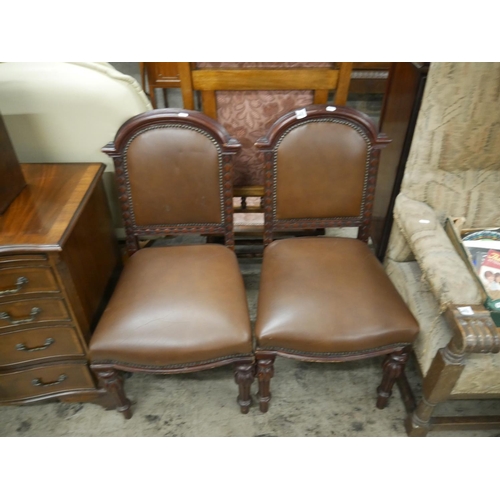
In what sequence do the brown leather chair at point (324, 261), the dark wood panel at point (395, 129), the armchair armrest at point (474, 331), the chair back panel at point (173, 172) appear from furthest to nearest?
the dark wood panel at point (395, 129) < the chair back panel at point (173, 172) < the brown leather chair at point (324, 261) < the armchair armrest at point (474, 331)

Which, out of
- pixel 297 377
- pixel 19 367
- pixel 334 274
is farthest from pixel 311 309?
pixel 19 367

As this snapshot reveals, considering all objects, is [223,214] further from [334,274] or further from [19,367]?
[19,367]

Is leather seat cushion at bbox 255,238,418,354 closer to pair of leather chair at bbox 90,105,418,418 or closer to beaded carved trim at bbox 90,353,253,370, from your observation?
pair of leather chair at bbox 90,105,418,418

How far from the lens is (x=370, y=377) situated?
5.24ft

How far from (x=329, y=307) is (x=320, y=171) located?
477 millimetres

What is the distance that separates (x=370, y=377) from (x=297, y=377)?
0.29 meters

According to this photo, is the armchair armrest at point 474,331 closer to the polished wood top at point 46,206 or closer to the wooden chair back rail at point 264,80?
the wooden chair back rail at point 264,80

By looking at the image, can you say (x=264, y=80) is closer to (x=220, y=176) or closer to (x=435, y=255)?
(x=220, y=176)

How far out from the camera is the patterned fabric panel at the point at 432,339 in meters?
1.15

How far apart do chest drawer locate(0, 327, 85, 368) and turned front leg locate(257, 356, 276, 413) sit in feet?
1.94

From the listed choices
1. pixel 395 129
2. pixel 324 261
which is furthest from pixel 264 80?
pixel 324 261

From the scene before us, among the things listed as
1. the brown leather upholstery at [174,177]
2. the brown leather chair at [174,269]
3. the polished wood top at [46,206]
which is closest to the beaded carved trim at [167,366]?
the brown leather chair at [174,269]

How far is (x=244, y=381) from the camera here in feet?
4.39

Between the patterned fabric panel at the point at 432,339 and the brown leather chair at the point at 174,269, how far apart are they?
56cm
